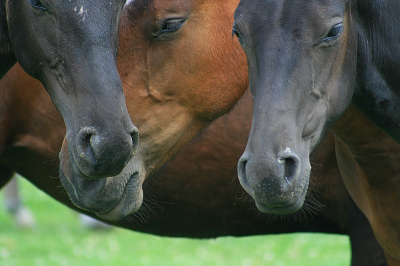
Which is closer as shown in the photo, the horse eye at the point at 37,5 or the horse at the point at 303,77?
the horse at the point at 303,77

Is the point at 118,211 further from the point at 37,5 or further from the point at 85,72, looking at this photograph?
the point at 37,5

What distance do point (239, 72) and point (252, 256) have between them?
23.2ft

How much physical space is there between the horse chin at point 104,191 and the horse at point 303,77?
0.87 m

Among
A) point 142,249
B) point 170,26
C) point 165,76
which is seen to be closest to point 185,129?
point 165,76

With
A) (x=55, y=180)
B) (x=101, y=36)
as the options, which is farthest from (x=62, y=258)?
(x=101, y=36)

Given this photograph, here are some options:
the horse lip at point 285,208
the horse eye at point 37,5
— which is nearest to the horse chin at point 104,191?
the horse eye at point 37,5

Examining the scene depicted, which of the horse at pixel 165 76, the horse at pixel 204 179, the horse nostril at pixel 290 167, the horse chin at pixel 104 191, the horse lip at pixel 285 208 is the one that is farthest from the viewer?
the horse at pixel 204 179

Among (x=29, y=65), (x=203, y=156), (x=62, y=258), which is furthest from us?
(x=62, y=258)

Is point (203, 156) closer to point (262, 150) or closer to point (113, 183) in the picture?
point (113, 183)

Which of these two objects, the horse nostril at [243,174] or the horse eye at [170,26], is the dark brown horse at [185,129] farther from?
the horse nostril at [243,174]

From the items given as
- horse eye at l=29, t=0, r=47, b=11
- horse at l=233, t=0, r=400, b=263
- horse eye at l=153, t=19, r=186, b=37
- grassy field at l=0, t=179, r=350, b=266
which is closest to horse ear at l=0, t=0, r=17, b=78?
horse eye at l=29, t=0, r=47, b=11

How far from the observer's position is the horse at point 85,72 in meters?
3.25

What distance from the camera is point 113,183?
3.73m

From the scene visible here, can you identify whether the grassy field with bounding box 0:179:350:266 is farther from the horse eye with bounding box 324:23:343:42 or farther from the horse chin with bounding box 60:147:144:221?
the horse eye with bounding box 324:23:343:42
